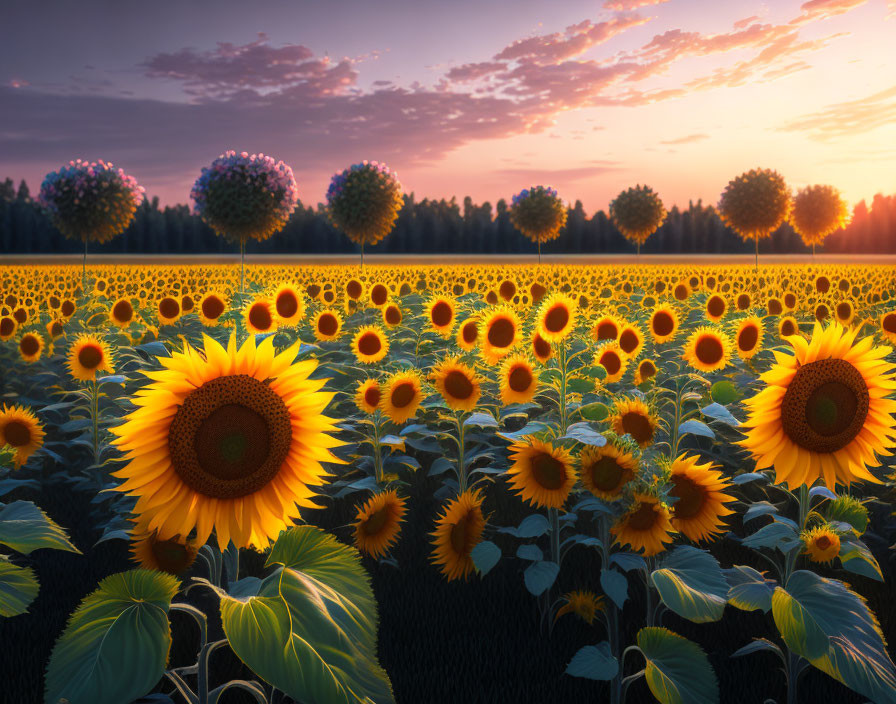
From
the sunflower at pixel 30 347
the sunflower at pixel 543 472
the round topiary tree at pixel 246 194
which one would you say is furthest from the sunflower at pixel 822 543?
the round topiary tree at pixel 246 194

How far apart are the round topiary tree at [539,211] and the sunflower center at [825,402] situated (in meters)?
41.5

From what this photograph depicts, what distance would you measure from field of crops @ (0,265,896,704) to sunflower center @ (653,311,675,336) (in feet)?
0.07

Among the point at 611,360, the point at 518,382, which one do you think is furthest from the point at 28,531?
the point at 611,360

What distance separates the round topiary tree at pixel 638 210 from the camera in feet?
160

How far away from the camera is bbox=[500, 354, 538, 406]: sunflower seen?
475cm

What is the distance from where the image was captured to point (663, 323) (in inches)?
266

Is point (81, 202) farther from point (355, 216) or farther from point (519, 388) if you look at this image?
point (519, 388)

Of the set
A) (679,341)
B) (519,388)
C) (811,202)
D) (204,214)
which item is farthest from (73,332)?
(811,202)

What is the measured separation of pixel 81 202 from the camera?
23.6 meters

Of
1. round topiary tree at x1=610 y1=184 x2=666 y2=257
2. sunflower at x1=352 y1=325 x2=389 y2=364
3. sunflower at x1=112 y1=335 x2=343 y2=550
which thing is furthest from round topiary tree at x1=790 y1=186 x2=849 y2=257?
sunflower at x1=112 y1=335 x2=343 y2=550

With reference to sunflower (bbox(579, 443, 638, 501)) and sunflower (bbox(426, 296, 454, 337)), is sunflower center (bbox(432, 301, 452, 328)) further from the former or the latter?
sunflower (bbox(579, 443, 638, 501))

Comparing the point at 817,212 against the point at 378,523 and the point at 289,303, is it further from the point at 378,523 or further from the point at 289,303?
the point at 378,523

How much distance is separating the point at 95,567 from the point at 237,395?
3868 millimetres

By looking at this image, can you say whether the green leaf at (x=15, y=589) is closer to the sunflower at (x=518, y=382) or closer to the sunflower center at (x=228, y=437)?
the sunflower center at (x=228, y=437)
